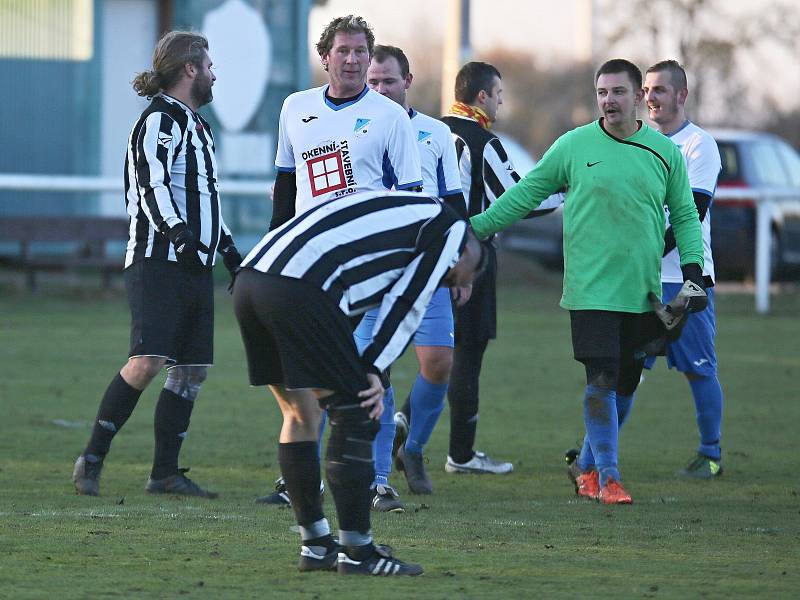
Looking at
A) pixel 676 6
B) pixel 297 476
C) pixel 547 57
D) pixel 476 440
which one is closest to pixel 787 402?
pixel 476 440

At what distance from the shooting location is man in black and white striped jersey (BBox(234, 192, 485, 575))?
208 inches

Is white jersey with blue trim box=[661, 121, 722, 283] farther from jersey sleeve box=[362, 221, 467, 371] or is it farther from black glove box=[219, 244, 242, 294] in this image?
jersey sleeve box=[362, 221, 467, 371]

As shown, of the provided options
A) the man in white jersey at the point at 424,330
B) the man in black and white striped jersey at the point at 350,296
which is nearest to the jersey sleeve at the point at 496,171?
the man in white jersey at the point at 424,330

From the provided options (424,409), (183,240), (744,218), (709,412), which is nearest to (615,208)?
(424,409)

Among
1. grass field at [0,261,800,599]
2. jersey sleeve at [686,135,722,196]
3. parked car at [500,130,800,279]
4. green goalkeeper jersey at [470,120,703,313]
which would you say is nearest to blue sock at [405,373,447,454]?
grass field at [0,261,800,599]

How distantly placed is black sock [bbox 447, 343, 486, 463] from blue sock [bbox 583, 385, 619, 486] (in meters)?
1.13

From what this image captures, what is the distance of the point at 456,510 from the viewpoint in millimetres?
7113

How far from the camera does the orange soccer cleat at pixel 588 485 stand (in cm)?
746

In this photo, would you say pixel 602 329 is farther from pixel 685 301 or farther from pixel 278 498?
pixel 278 498

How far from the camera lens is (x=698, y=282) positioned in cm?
720

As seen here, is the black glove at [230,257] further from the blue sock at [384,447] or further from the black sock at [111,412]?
the blue sock at [384,447]

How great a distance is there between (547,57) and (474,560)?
5302 centimetres

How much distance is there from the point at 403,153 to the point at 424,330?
1090 millimetres

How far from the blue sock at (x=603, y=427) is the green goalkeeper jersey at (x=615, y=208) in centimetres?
42
